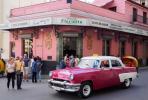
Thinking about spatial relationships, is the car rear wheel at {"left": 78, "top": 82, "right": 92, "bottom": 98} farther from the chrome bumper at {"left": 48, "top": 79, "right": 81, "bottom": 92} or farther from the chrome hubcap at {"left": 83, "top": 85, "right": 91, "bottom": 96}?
the chrome bumper at {"left": 48, "top": 79, "right": 81, "bottom": 92}

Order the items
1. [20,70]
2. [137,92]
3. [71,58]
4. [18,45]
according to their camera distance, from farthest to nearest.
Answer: [18,45], [71,58], [20,70], [137,92]

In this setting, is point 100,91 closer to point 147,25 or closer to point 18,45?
point 18,45

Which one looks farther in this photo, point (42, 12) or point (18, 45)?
point (18, 45)

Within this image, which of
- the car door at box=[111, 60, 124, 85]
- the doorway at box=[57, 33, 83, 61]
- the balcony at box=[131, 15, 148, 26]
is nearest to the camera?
the car door at box=[111, 60, 124, 85]

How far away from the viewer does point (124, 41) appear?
99.7 ft

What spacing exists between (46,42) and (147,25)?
14941 millimetres

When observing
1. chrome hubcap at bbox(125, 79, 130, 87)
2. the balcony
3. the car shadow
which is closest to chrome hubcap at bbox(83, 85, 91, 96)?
the car shadow

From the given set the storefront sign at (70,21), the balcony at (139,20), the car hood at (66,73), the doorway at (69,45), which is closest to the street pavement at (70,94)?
the car hood at (66,73)

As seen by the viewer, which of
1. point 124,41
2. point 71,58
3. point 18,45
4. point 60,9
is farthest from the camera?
point 124,41

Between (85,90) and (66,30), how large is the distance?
11.1m

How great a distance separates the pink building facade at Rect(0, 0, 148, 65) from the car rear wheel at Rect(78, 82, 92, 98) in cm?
993

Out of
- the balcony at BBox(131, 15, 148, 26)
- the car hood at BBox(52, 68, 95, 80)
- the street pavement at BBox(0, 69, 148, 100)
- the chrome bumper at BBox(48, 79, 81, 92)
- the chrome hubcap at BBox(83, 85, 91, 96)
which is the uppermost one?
the balcony at BBox(131, 15, 148, 26)

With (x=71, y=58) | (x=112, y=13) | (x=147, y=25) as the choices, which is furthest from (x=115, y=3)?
(x=71, y=58)

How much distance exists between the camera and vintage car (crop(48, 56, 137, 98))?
1223 centimetres
